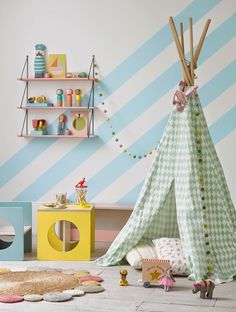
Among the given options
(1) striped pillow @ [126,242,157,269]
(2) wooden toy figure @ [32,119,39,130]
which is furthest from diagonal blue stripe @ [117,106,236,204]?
(2) wooden toy figure @ [32,119,39,130]

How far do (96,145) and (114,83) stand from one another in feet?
1.85

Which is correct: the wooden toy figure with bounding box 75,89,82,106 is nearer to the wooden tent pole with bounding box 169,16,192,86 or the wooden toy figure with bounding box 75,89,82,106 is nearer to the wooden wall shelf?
the wooden wall shelf

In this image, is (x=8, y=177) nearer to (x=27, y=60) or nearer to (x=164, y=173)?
(x=27, y=60)

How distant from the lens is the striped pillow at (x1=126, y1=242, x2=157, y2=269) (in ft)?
13.6

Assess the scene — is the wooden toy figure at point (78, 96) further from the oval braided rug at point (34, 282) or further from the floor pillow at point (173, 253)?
the oval braided rug at point (34, 282)

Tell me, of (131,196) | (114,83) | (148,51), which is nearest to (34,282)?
(131,196)

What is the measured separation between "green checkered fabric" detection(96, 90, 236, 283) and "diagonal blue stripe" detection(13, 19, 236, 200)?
1.00m

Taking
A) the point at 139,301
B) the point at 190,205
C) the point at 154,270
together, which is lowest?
the point at 139,301

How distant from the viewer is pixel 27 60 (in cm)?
547

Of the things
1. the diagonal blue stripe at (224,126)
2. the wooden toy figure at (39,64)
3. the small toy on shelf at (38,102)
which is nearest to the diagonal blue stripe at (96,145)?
the diagonal blue stripe at (224,126)

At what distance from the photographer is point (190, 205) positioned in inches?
157

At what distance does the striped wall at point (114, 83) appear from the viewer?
517 cm

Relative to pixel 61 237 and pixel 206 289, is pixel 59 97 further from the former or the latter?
pixel 206 289

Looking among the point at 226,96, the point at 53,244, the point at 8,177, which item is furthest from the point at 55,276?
the point at 226,96
